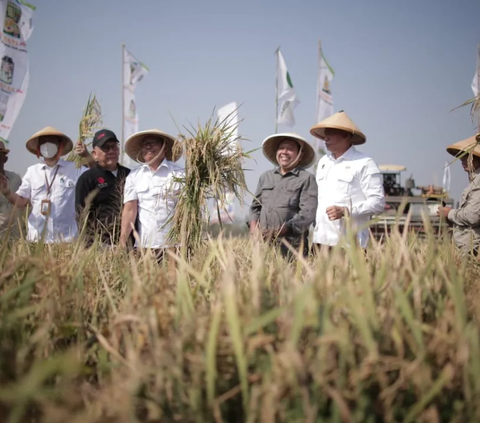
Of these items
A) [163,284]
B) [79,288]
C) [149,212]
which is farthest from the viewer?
[149,212]

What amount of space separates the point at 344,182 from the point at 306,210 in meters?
0.40

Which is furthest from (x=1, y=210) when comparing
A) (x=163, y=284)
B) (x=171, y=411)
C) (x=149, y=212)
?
(x=171, y=411)

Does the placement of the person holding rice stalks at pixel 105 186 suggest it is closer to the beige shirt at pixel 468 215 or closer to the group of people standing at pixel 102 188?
the group of people standing at pixel 102 188

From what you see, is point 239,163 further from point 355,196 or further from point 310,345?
point 310,345

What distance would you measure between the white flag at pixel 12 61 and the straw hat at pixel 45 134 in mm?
2810

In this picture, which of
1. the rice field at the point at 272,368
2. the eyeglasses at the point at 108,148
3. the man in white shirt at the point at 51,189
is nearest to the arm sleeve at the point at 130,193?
the eyeglasses at the point at 108,148

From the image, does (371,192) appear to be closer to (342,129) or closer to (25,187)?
(342,129)

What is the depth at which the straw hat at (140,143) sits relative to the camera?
11.8ft

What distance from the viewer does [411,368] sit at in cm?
80

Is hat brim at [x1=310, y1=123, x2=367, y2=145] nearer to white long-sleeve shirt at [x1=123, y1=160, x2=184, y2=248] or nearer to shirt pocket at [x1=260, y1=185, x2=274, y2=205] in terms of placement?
shirt pocket at [x1=260, y1=185, x2=274, y2=205]

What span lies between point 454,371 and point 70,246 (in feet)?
7.11

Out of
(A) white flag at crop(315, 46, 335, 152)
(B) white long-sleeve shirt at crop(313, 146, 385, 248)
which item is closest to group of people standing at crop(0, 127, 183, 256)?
(B) white long-sleeve shirt at crop(313, 146, 385, 248)

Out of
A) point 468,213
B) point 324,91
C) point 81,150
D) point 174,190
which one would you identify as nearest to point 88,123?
point 81,150

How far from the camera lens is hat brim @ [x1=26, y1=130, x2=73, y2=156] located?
14.1 ft
